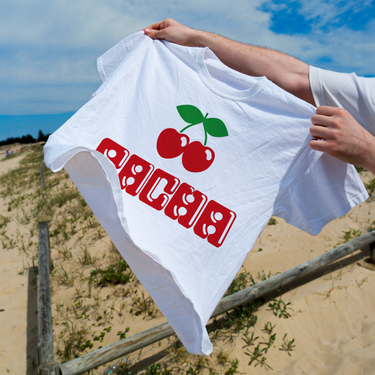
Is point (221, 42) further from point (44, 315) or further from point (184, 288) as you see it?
point (44, 315)

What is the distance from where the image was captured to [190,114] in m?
1.85

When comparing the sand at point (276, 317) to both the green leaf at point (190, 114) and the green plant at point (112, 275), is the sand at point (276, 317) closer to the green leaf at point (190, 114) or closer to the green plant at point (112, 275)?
the green plant at point (112, 275)

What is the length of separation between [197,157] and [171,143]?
19 cm

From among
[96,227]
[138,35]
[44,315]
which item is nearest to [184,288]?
[138,35]

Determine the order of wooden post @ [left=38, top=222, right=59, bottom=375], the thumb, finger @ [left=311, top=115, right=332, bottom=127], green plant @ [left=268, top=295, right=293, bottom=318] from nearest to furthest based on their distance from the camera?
1. finger @ [left=311, top=115, right=332, bottom=127]
2. the thumb
3. wooden post @ [left=38, top=222, right=59, bottom=375]
4. green plant @ [left=268, top=295, right=293, bottom=318]

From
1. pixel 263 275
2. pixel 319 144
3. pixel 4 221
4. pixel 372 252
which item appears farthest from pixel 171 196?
pixel 4 221

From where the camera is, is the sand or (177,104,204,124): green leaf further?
the sand

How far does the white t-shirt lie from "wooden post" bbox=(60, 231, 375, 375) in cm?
157

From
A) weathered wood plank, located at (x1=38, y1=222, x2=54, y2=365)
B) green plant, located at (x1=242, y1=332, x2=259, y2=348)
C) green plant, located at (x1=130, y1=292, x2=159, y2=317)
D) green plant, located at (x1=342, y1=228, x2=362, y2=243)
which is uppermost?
green plant, located at (x1=342, y1=228, x2=362, y2=243)

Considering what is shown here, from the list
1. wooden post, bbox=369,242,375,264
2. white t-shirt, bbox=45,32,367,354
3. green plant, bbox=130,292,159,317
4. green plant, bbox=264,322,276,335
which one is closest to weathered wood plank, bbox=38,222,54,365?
green plant, bbox=130,292,159,317

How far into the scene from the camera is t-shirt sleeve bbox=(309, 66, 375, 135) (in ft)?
5.86

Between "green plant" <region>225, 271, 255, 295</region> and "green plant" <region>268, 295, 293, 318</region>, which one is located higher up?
"green plant" <region>268, 295, 293, 318</region>

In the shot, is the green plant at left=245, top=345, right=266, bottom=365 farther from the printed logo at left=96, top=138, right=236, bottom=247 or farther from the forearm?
the forearm

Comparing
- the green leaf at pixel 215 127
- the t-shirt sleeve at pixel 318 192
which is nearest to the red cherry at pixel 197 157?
the green leaf at pixel 215 127
